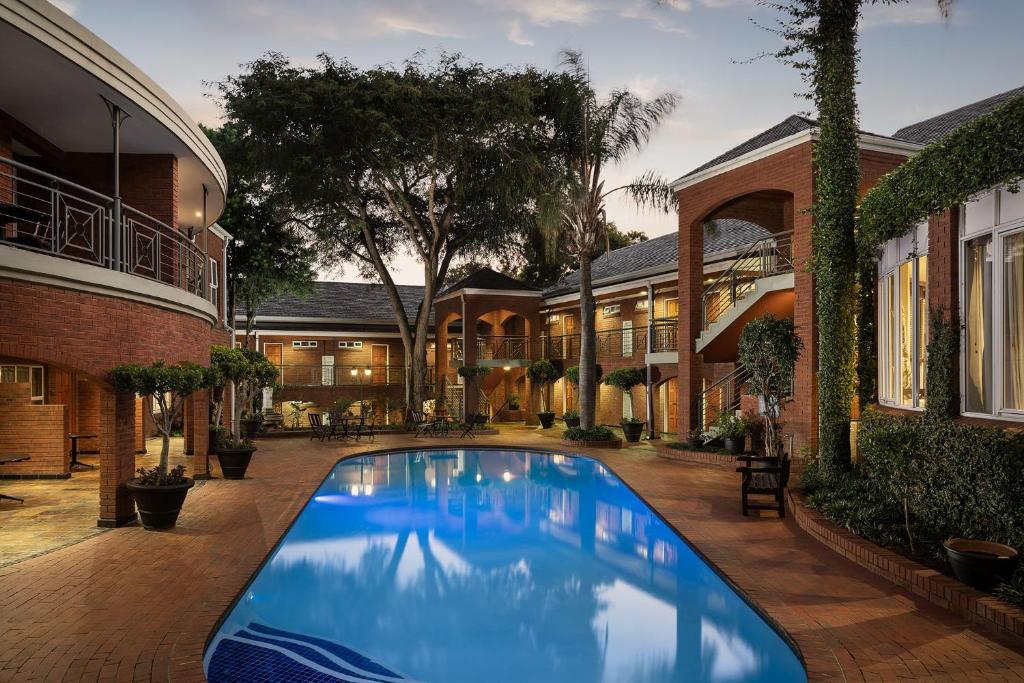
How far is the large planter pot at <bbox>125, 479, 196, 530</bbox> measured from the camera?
923 centimetres

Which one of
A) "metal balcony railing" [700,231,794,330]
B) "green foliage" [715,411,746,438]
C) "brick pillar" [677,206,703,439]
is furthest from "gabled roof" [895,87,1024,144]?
"green foliage" [715,411,746,438]

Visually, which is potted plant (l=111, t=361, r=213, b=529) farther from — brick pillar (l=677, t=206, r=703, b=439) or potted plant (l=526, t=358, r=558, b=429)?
potted plant (l=526, t=358, r=558, b=429)

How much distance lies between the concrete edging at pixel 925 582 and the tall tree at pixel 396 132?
14666 millimetres

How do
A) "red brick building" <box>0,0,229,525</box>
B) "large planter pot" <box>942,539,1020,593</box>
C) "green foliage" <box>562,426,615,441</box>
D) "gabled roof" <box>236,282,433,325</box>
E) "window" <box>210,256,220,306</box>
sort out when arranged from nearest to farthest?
"large planter pot" <box>942,539,1020,593</box>
"red brick building" <box>0,0,229,525</box>
"green foliage" <box>562,426,615,441</box>
"window" <box>210,256,220,306</box>
"gabled roof" <box>236,282,433,325</box>

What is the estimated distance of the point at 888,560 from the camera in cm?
724

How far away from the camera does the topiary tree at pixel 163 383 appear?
8867 mm

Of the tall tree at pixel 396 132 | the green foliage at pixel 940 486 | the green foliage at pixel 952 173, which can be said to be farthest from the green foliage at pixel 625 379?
the green foliage at pixel 940 486

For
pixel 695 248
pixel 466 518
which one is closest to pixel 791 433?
pixel 695 248

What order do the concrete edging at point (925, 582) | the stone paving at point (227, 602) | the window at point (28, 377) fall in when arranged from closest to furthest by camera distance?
→ the stone paving at point (227, 602) < the concrete edging at point (925, 582) < the window at point (28, 377)

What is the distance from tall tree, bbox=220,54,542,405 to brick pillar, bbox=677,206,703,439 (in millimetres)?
5222

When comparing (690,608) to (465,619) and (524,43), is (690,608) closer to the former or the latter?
(465,619)

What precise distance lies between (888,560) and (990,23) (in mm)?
9865

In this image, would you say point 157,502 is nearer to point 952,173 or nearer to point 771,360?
point 771,360

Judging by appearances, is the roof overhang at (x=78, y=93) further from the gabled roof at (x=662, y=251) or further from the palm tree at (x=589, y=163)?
the gabled roof at (x=662, y=251)
